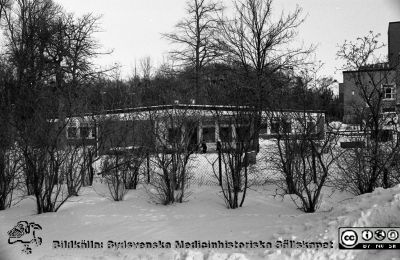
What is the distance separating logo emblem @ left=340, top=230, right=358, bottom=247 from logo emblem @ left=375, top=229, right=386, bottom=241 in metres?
0.27

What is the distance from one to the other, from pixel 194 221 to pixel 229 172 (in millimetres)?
1801

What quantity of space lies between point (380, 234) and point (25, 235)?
19.6ft

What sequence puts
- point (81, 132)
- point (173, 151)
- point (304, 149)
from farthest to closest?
point (81, 132)
point (173, 151)
point (304, 149)

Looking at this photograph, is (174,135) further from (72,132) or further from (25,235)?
(25,235)

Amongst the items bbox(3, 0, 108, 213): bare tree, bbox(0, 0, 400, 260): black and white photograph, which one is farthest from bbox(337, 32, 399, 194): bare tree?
bbox(3, 0, 108, 213): bare tree

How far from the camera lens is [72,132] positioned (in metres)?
9.89

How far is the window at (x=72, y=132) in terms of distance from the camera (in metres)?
9.62

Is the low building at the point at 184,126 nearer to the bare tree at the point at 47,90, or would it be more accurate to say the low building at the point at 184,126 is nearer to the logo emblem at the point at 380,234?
the bare tree at the point at 47,90

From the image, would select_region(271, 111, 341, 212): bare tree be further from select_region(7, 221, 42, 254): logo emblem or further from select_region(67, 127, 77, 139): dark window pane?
select_region(7, 221, 42, 254): logo emblem

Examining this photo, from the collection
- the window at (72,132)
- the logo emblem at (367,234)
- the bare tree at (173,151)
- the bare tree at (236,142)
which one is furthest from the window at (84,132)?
the logo emblem at (367,234)

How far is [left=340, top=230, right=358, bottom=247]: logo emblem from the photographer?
493cm

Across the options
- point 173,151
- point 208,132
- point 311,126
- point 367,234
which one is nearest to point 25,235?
point 173,151

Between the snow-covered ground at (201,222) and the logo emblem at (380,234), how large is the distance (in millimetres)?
149

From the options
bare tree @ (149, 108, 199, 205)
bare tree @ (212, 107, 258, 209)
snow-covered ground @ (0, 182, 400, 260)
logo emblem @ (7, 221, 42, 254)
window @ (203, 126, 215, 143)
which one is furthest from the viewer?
window @ (203, 126, 215, 143)
